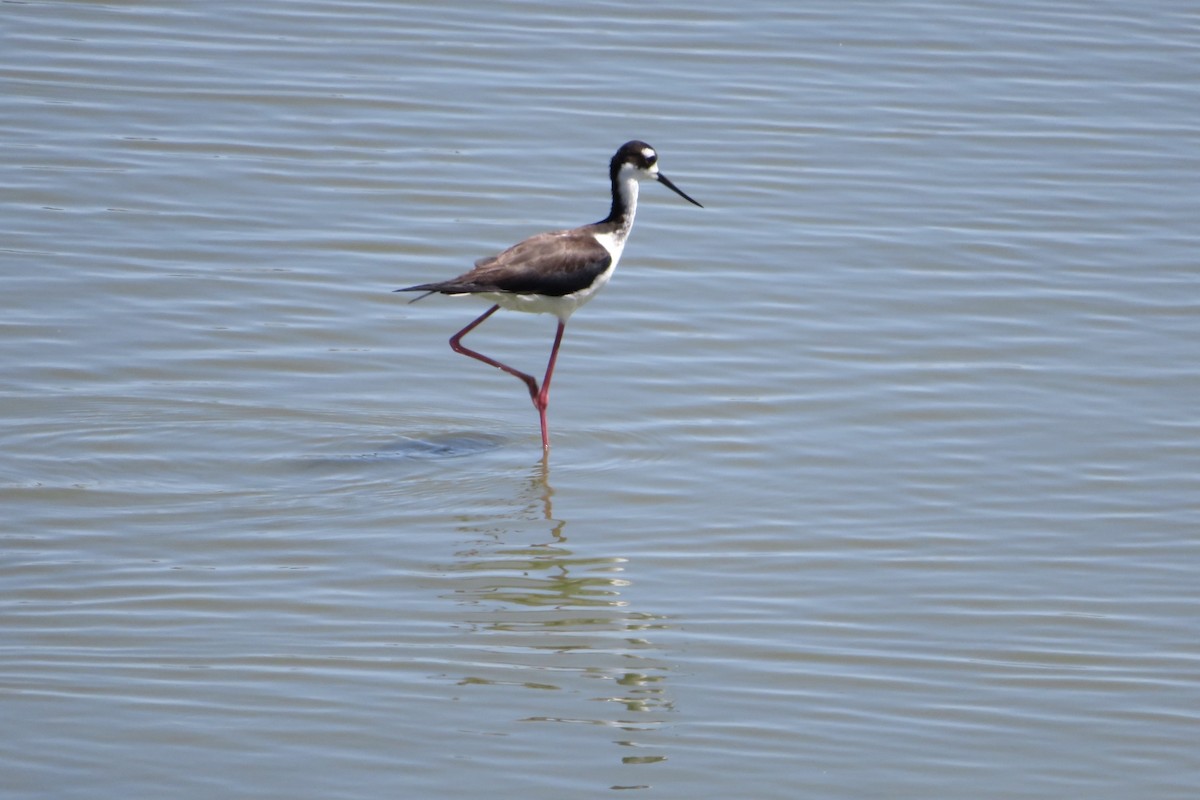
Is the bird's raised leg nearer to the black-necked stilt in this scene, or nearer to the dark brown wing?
the black-necked stilt

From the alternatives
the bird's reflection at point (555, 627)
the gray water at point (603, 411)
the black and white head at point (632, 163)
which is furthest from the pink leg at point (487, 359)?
the bird's reflection at point (555, 627)

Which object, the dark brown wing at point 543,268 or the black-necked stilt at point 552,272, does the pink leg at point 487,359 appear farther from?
the dark brown wing at point 543,268

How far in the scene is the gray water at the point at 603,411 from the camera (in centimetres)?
535

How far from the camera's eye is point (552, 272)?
8.27 m

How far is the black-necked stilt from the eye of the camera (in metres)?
8.12

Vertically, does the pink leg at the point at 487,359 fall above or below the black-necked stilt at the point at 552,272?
below

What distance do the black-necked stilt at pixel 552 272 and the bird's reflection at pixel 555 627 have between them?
102cm

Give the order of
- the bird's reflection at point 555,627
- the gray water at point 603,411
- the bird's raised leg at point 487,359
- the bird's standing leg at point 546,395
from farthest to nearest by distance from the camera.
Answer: the bird's raised leg at point 487,359 < the bird's standing leg at point 546,395 < the bird's reflection at point 555,627 < the gray water at point 603,411

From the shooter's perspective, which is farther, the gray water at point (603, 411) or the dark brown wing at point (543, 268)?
the dark brown wing at point (543, 268)

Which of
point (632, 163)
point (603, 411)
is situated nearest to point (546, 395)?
point (603, 411)

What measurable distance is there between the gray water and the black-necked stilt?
0.31m

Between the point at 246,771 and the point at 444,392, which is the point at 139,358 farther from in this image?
the point at 246,771

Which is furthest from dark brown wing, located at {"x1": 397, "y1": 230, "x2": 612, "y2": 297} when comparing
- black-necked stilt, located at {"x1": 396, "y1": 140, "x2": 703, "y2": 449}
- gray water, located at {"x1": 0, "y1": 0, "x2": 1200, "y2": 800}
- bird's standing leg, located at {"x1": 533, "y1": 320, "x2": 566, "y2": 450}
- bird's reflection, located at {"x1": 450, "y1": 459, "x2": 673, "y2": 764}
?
bird's reflection, located at {"x1": 450, "y1": 459, "x2": 673, "y2": 764}

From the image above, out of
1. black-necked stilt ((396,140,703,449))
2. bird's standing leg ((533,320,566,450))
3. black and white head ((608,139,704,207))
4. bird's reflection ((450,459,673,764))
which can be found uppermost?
black and white head ((608,139,704,207))
